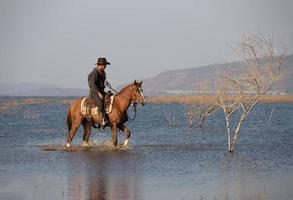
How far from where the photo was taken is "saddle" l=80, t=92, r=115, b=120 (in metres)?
20.6

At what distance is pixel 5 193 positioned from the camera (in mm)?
11961

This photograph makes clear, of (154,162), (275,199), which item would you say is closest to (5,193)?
(275,199)

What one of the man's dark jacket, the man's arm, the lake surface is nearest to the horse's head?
the man's dark jacket

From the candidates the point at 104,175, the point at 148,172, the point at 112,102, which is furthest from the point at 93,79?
the point at 104,175

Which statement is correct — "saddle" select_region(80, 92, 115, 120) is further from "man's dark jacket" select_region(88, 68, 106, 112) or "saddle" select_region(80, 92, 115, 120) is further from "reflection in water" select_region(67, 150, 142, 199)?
"reflection in water" select_region(67, 150, 142, 199)

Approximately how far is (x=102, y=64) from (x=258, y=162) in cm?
590

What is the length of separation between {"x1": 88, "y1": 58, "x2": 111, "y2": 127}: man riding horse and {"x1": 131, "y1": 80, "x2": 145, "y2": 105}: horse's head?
94 cm

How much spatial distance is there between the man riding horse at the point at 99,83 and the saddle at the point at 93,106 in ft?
0.56

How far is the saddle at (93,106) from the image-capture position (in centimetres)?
2059

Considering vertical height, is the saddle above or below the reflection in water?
above

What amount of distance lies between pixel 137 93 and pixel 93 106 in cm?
146

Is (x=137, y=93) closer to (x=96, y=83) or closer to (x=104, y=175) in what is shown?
(x=96, y=83)

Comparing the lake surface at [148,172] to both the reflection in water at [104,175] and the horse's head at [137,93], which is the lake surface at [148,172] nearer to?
the reflection in water at [104,175]

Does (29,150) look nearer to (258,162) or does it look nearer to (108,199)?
(258,162)
